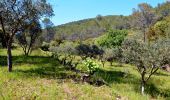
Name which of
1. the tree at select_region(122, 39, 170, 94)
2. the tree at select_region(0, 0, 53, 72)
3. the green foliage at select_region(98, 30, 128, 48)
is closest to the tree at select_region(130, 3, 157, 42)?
the green foliage at select_region(98, 30, 128, 48)

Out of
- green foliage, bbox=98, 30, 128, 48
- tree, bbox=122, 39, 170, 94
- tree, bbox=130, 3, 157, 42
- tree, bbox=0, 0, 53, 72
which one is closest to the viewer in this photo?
tree, bbox=0, 0, 53, 72

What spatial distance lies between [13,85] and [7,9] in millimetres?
9321

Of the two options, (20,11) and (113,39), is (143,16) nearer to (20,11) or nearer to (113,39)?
(113,39)

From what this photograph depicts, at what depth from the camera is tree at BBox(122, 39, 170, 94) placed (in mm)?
38062

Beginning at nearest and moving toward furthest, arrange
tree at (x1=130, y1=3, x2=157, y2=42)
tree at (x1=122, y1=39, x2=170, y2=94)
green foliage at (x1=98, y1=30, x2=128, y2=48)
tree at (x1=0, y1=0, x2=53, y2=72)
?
tree at (x1=0, y1=0, x2=53, y2=72)
tree at (x1=122, y1=39, x2=170, y2=94)
tree at (x1=130, y1=3, x2=157, y2=42)
green foliage at (x1=98, y1=30, x2=128, y2=48)

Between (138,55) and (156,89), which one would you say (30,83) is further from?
(156,89)

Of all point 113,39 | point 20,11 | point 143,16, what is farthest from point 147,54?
point 113,39

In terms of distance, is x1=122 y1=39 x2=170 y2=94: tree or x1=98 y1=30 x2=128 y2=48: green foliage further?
x1=98 y1=30 x2=128 y2=48: green foliage

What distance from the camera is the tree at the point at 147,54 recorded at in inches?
1499

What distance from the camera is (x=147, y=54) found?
38719 millimetres

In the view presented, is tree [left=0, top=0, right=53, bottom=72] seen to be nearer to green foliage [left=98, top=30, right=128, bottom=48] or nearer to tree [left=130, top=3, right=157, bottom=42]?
tree [left=130, top=3, right=157, bottom=42]

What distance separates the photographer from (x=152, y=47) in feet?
128

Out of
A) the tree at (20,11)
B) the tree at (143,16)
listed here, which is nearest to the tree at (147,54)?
the tree at (20,11)

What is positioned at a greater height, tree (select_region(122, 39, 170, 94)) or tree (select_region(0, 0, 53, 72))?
tree (select_region(0, 0, 53, 72))
